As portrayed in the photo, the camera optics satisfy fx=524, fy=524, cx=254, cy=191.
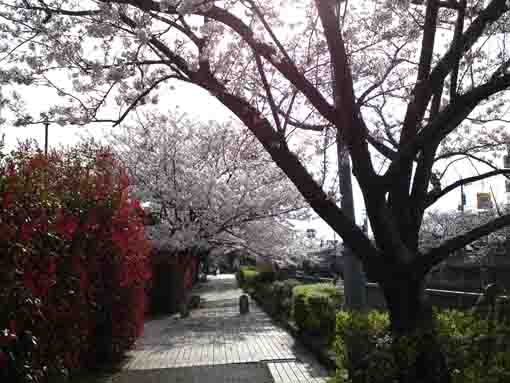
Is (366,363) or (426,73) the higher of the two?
(426,73)

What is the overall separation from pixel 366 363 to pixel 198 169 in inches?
530

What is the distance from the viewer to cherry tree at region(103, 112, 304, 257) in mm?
17250

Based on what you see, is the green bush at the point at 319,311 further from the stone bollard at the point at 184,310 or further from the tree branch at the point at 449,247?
the stone bollard at the point at 184,310

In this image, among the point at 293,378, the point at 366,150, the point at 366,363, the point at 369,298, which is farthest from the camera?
the point at 369,298

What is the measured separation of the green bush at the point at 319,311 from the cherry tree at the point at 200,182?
19.2 ft

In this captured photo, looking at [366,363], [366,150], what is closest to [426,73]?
[366,150]

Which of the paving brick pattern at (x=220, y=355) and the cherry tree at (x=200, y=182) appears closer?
the paving brick pattern at (x=220, y=355)

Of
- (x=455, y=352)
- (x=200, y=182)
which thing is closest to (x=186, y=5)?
(x=455, y=352)

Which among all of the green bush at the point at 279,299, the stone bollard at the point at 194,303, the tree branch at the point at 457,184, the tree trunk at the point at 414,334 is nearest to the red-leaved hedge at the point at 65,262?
the tree trunk at the point at 414,334

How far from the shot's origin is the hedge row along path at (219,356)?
27.4 ft

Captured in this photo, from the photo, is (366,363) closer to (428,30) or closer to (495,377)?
(495,377)

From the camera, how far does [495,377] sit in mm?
4293

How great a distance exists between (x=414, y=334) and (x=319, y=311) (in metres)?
5.82

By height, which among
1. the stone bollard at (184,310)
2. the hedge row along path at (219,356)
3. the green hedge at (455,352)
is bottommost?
the hedge row along path at (219,356)
